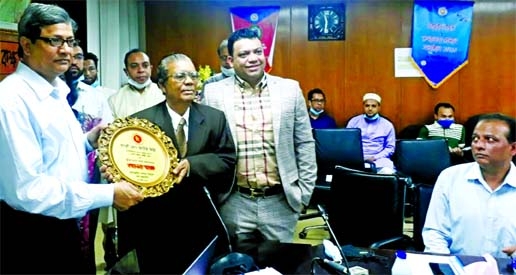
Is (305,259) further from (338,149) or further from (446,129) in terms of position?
(446,129)

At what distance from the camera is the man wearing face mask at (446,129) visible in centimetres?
510

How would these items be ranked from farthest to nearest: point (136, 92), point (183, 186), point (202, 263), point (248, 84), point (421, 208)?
point (136, 92)
point (421, 208)
point (248, 84)
point (183, 186)
point (202, 263)

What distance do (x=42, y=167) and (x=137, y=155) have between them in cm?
29

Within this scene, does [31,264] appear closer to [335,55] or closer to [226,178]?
[226,178]

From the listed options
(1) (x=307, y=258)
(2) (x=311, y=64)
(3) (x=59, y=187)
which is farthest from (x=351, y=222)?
(2) (x=311, y=64)

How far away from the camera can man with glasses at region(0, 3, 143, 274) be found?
1.44m

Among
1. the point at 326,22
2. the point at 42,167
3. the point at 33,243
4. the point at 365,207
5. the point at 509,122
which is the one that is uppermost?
the point at 326,22

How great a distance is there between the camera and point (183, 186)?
1931 mm

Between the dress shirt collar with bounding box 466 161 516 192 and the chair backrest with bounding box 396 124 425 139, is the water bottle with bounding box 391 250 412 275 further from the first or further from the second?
the chair backrest with bounding box 396 124 425 139

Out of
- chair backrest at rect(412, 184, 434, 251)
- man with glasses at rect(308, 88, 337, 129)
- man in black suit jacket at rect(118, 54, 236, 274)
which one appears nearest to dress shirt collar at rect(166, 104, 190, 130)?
man in black suit jacket at rect(118, 54, 236, 274)

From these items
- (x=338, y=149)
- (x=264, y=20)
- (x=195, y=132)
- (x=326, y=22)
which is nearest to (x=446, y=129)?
(x=338, y=149)

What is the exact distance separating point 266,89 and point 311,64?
3.74m

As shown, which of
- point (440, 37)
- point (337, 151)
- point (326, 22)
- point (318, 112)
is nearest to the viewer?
point (337, 151)

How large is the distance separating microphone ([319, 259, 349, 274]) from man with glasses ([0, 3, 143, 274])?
2.05 ft
